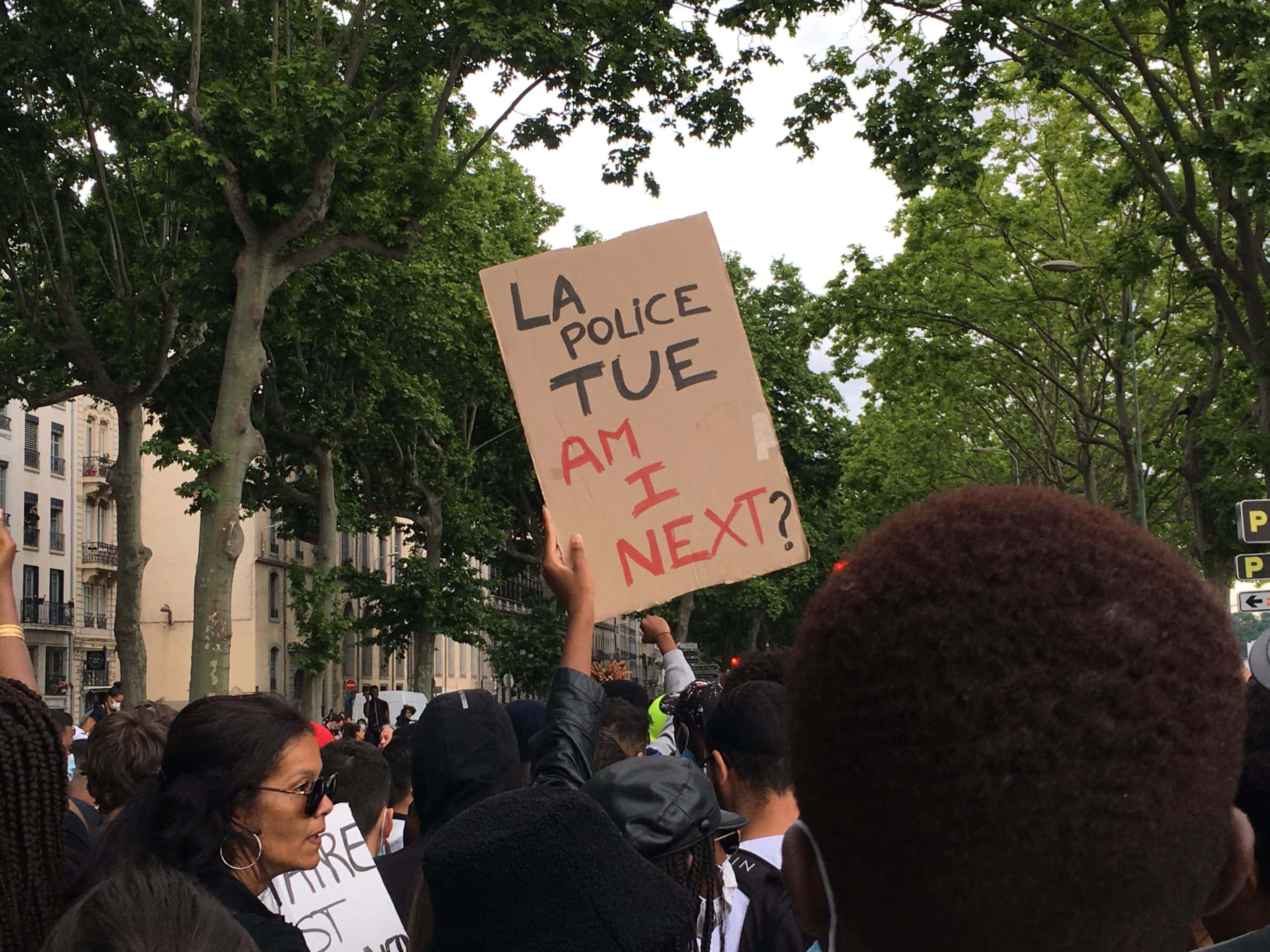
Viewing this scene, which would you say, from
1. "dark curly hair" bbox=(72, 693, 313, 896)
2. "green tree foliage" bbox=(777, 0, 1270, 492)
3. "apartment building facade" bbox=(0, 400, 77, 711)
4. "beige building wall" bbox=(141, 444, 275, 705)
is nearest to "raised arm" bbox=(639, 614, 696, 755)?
"dark curly hair" bbox=(72, 693, 313, 896)

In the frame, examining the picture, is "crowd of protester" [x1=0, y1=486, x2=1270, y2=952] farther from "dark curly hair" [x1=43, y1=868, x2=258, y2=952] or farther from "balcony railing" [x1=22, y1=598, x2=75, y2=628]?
"balcony railing" [x1=22, y1=598, x2=75, y2=628]

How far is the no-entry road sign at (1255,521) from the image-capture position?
1177 cm

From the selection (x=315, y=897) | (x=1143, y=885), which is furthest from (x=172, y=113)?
(x=1143, y=885)

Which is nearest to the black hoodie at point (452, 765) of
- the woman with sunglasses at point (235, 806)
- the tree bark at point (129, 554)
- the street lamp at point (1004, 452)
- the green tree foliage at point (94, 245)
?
the woman with sunglasses at point (235, 806)

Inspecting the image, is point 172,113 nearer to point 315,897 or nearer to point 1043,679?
point 315,897

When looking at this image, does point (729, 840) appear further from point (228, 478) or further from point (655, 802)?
point (228, 478)

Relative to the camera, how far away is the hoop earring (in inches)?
119

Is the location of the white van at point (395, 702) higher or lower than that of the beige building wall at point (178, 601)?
lower

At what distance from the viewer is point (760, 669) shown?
479 cm

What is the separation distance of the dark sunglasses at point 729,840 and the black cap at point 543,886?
74.5 inches

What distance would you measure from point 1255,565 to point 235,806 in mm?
11793

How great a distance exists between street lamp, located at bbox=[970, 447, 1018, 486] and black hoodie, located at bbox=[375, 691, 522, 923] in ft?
97.2

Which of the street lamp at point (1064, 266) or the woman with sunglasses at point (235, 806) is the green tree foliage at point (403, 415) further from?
the woman with sunglasses at point (235, 806)

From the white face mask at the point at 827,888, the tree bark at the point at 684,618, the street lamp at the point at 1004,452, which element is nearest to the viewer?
the white face mask at the point at 827,888
